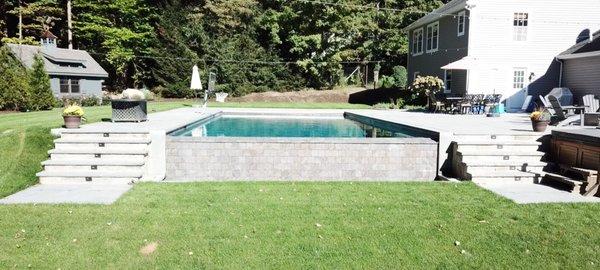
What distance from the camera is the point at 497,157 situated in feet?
25.3

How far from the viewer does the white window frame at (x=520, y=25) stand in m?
18.2

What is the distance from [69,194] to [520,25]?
18.6m

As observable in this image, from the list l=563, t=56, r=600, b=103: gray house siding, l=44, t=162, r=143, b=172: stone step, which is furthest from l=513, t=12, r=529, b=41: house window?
l=44, t=162, r=143, b=172: stone step

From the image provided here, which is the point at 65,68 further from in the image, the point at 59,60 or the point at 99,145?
the point at 99,145

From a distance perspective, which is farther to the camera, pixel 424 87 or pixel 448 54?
pixel 448 54

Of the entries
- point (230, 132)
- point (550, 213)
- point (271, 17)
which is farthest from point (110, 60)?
point (550, 213)

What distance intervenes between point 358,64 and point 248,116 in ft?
60.2

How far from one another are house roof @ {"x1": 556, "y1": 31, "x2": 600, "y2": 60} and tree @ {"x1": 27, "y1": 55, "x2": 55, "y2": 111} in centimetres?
2265

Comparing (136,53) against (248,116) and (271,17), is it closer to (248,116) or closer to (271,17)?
(271,17)

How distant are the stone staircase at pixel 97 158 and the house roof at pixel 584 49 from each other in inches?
652

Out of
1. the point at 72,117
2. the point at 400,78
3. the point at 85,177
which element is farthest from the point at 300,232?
the point at 400,78

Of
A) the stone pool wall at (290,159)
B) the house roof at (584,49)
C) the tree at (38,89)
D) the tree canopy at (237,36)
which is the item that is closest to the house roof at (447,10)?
the house roof at (584,49)

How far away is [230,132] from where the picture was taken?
43.5 feet

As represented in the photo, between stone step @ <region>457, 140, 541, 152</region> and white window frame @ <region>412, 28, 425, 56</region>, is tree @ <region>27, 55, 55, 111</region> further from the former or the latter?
white window frame @ <region>412, 28, 425, 56</region>
